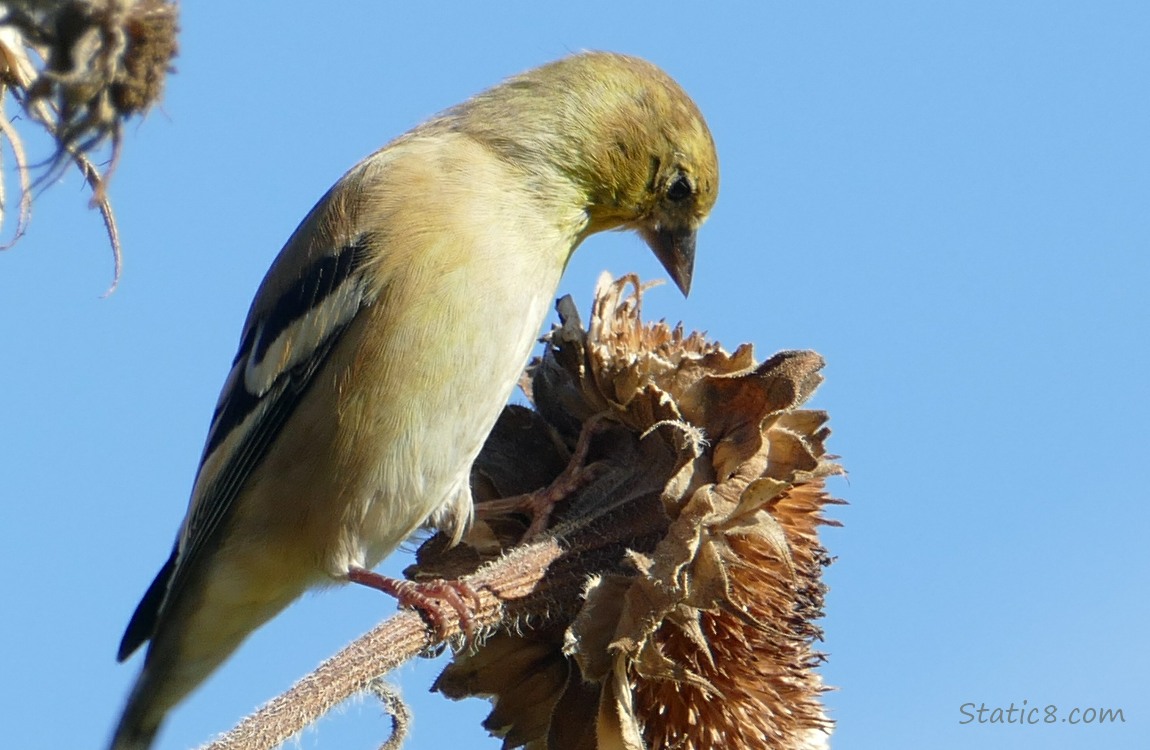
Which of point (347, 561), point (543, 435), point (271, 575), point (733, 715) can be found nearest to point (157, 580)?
point (271, 575)

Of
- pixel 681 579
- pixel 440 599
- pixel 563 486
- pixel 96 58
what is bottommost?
pixel 440 599

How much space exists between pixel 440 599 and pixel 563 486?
468mm

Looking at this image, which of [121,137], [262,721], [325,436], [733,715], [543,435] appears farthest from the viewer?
[325,436]

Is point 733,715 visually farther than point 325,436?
No

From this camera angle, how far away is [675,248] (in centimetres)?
511

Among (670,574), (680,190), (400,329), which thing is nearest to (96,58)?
(670,574)

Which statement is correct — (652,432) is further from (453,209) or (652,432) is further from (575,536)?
(453,209)

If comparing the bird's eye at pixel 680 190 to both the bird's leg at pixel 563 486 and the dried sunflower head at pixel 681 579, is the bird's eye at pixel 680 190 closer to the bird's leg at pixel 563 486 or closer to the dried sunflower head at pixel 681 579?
the dried sunflower head at pixel 681 579

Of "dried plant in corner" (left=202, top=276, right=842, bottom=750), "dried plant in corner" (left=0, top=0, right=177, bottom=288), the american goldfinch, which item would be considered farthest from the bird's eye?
"dried plant in corner" (left=0, top=0, right=177, bottom=288)

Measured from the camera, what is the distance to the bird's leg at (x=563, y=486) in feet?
12.3

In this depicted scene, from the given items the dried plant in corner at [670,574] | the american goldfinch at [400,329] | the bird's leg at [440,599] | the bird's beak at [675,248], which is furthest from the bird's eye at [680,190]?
the bird's leg at [440,599]

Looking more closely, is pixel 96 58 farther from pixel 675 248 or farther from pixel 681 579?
pixel 675 248

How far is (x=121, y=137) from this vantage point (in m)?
1.86

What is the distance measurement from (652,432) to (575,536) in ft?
1.16
